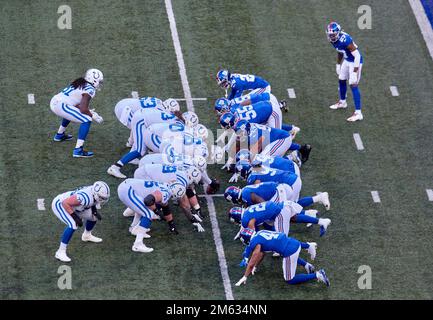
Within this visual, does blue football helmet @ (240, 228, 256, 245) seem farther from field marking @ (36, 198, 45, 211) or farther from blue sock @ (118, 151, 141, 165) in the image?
field marking @ (36, 198, 45, 211)

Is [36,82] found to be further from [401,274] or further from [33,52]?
[401,274]

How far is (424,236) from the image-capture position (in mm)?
24547

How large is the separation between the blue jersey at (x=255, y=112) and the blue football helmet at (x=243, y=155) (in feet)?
2.87

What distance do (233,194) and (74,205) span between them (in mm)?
3086

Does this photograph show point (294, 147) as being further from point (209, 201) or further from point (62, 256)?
point (62, 256)

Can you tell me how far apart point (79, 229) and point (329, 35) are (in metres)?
7.32

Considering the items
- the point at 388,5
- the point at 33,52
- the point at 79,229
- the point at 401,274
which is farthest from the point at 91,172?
the point at 388,5

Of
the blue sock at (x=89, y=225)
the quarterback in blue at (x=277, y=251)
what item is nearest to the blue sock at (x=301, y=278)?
the quarterback in blue at (x=277, y=251)

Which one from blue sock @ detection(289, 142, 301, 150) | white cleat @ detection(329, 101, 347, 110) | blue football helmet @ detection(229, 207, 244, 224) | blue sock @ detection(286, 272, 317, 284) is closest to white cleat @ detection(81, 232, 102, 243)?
blue football helmet @ detection(229, 207, 244, 224)

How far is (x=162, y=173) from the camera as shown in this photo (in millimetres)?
24203

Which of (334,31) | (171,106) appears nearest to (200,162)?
(171,106)

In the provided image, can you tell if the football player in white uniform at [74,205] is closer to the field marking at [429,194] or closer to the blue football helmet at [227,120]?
the blue football helmet at [227,120]

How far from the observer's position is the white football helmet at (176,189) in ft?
78.2

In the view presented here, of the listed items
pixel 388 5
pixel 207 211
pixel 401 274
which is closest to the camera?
pixel 401 274
